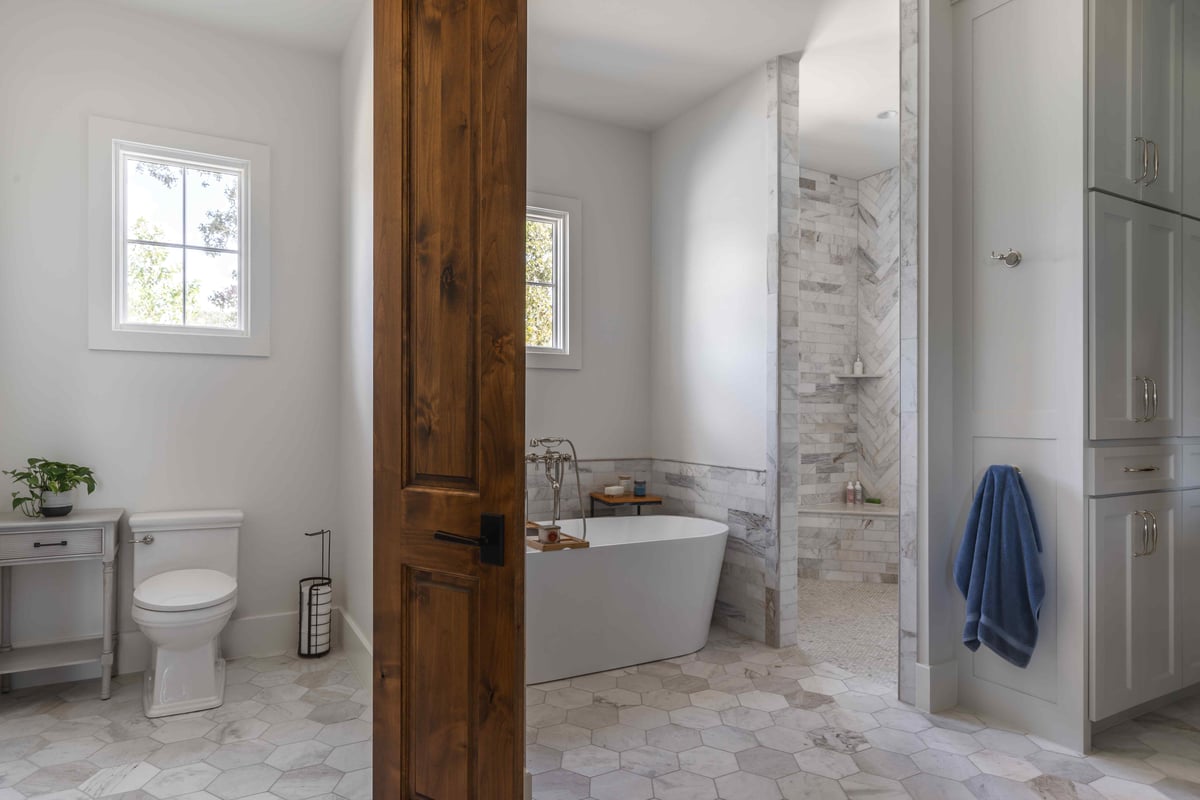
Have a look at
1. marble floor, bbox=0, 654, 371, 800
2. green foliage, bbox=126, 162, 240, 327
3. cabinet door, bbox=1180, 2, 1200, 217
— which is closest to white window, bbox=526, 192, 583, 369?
green foliage, bbox=126, 162, 240, 327

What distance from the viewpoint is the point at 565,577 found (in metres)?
3.14

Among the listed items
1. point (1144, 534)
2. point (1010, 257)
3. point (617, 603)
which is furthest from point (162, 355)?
point (1144, 534)

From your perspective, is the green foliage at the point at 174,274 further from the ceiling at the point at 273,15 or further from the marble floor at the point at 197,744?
the marble floor at the point at 197,744

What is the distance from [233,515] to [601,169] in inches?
112

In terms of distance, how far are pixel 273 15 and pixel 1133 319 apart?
3.76 meters

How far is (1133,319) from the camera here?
2.53 m

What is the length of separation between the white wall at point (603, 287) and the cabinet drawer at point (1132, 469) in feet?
8.48

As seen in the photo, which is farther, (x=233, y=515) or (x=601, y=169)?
(x=601, y=169)

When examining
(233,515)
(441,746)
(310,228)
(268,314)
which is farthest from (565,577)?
(310,228)

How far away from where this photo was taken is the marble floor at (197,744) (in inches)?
87.9

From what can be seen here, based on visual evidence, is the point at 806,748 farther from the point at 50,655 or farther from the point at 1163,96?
the point at 50,655

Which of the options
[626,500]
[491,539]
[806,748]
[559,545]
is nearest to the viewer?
[491,539]

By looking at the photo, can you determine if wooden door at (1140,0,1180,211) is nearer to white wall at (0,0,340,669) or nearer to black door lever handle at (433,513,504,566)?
black door lever handle at (433,513,504,566)

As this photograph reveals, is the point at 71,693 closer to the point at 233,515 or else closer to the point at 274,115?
the point at 233,515
